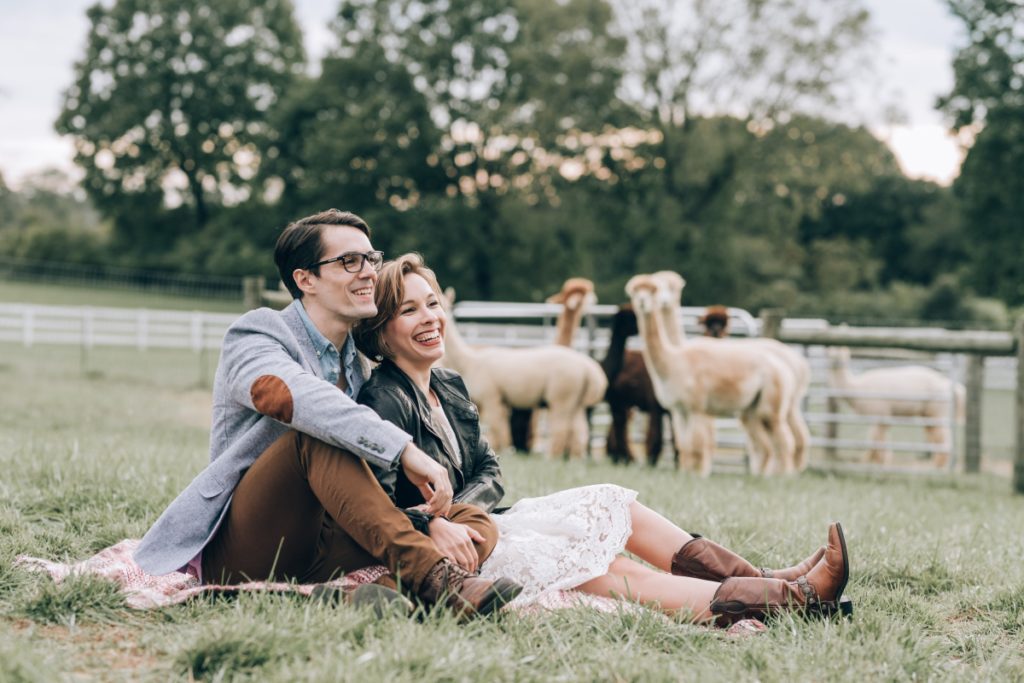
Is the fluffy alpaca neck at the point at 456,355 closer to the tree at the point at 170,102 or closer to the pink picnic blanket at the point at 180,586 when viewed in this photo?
the pink picnic blanket at the point at 180,586

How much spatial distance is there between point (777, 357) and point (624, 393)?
1.47 metres

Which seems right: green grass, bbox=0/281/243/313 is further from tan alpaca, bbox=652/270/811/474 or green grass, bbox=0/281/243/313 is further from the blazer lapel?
the blazer lapel

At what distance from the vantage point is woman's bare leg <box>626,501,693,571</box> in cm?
325

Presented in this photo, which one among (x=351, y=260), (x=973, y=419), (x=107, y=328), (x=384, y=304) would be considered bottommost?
(x=973, y=419)

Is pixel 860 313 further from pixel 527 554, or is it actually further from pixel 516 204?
pixel 527 554

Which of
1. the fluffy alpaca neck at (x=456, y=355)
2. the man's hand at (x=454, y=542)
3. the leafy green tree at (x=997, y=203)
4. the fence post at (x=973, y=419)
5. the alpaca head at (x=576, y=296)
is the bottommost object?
the fence post at (x=973, y=419)

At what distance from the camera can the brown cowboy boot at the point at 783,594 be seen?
9.73ft

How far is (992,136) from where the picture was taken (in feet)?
81.6

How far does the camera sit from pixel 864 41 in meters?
26.3

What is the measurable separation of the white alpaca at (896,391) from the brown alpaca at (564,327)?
3522mm

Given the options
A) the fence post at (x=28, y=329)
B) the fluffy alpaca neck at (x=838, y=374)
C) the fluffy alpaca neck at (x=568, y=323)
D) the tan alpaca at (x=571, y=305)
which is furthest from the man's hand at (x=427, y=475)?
the fence post at (x=28, y=329)

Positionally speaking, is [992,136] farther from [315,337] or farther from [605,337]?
[315,337]

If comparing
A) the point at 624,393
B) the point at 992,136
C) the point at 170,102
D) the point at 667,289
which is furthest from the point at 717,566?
the point at 170,102

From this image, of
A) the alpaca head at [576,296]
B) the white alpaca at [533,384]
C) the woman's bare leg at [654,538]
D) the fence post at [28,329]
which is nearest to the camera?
the woman's bare leg at [654,538]
